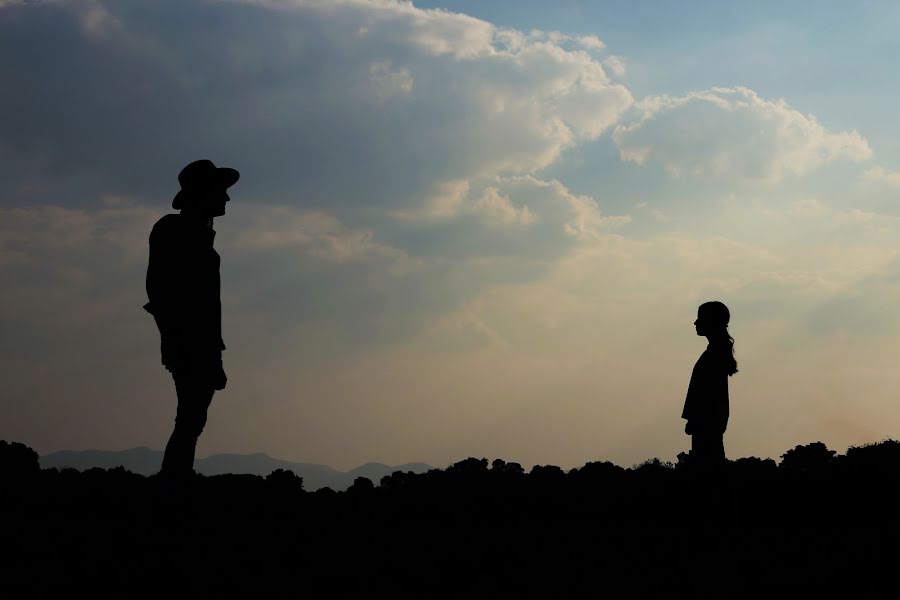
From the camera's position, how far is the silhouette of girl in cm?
1162

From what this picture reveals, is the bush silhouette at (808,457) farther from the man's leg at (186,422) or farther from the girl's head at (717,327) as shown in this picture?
the man's leg at (186,422)

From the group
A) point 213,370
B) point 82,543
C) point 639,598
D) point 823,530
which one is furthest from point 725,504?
point 82,543

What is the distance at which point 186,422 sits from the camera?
8930 mm

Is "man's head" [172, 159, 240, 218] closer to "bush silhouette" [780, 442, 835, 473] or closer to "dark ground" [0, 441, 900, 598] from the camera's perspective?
"dark ground" [0, 441, 900, 598]

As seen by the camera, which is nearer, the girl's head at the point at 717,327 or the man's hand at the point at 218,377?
the man's hand at the point at 218,377

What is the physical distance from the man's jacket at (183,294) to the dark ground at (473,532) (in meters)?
1.32

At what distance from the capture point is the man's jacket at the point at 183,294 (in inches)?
357

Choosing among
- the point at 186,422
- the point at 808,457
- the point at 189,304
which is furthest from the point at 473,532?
the point at 808,457

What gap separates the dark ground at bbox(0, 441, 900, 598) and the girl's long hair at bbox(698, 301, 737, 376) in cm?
129

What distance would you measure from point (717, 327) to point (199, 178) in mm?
6524

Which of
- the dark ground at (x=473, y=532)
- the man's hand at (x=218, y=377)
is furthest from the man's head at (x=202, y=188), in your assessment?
the dark ground at (x=473, y=532)

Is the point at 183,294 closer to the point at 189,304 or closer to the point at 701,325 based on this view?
the point at 189,304

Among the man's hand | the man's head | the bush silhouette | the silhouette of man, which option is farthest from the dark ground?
the man's head

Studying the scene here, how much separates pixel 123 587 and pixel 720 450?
8294mm
